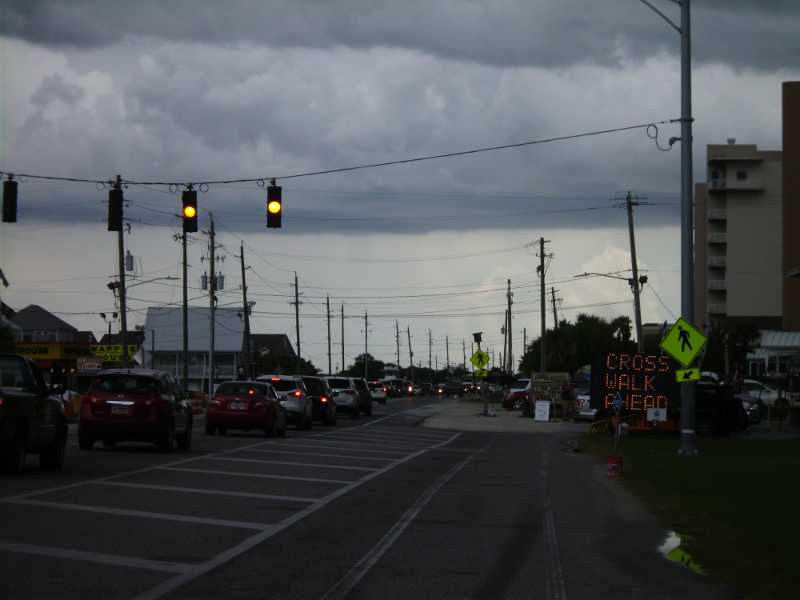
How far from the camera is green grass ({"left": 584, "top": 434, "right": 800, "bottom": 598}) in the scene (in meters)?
11.9

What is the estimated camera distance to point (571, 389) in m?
60.9

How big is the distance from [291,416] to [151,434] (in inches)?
583

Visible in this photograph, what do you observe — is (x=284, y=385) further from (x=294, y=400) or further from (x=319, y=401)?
(x=319, y=401)

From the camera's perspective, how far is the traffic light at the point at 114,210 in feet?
94.3

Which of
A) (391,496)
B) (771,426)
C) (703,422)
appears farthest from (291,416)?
(391,496)

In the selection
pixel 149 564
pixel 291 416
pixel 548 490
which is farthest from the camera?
pixel 291 416

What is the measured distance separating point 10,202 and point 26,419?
988 centimetres

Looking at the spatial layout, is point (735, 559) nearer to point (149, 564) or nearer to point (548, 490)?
point (149, 564)

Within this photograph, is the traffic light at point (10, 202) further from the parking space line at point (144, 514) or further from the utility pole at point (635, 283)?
the utility pole at point (635, 283)

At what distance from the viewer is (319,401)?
4747cm

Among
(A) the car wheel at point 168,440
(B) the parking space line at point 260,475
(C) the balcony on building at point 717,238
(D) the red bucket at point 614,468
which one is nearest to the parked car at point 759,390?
(D) the red bucket at point 614,468

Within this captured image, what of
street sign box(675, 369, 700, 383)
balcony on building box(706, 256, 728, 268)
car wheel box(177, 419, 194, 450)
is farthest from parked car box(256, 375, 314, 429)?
balcony on building box(706, 256, 728, 268)

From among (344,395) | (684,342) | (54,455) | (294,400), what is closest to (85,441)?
(54,455)

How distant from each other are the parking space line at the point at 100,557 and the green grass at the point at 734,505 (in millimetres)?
4704
